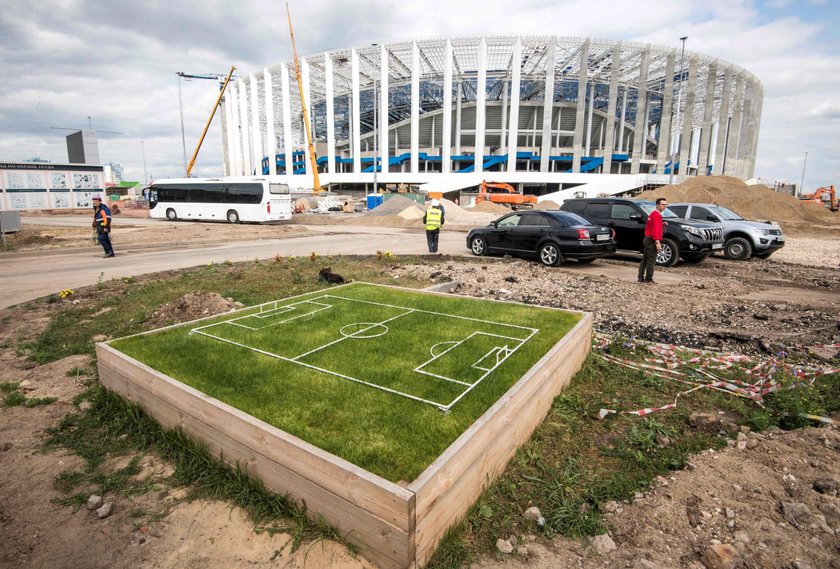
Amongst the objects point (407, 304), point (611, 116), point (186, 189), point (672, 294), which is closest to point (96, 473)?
point (407, 304)

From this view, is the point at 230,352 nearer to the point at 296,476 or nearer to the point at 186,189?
the point at 296,476

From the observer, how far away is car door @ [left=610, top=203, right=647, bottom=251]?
13.1 metres

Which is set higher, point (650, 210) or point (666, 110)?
point (666, 110)

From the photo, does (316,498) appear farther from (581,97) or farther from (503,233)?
(581,97)

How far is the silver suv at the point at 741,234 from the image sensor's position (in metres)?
13.7

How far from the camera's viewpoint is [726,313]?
770 centimetres

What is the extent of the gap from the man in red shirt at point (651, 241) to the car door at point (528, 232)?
2.83 m

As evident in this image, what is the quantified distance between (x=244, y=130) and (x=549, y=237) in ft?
241

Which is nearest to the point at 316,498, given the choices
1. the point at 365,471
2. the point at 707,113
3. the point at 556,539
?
the point at 365,471

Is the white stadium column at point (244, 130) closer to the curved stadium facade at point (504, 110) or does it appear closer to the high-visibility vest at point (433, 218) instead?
the curved stadium facade at point (504, 110)

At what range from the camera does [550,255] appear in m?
12.1

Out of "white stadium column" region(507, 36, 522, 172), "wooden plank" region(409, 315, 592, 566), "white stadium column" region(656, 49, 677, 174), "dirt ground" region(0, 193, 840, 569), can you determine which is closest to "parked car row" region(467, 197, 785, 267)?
"dirt ground" region(0, 193, 840, 569)

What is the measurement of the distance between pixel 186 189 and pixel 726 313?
31.3m

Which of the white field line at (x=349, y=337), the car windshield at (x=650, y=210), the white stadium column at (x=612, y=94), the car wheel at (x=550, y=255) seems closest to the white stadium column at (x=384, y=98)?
the white stadium column at (x=612, y=94)
